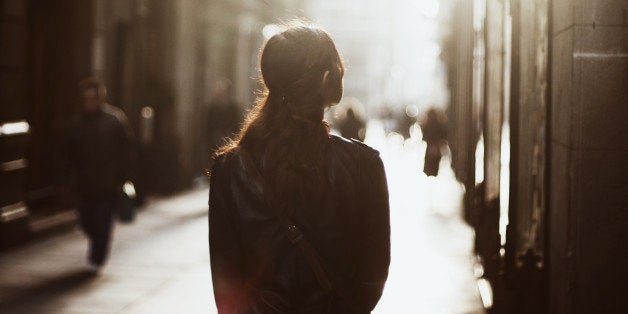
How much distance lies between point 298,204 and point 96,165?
21.7 ft

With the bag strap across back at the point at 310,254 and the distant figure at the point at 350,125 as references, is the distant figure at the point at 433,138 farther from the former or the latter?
the bag strap across back at the point at 310,254

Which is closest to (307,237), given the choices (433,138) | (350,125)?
(350,125)

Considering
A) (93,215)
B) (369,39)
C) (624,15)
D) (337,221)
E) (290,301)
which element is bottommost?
(369,39)

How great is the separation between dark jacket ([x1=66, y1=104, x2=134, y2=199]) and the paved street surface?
801mm

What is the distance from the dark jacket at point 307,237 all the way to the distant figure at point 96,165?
645 cm

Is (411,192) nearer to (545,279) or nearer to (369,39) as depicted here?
(545,279)

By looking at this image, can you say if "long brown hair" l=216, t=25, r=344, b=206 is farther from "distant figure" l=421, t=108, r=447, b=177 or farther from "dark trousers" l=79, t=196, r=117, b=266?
"distant figure" l=421, t=108, r=447, b=177

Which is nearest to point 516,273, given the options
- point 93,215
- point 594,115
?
point 594,115

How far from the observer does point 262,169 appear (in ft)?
8.65

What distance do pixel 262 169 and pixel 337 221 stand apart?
0.82ft

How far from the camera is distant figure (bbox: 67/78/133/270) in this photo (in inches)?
350

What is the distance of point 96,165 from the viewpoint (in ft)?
29.2

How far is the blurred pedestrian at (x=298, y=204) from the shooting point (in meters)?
2.56

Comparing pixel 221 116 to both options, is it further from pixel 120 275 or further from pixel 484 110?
pixel 484 110
